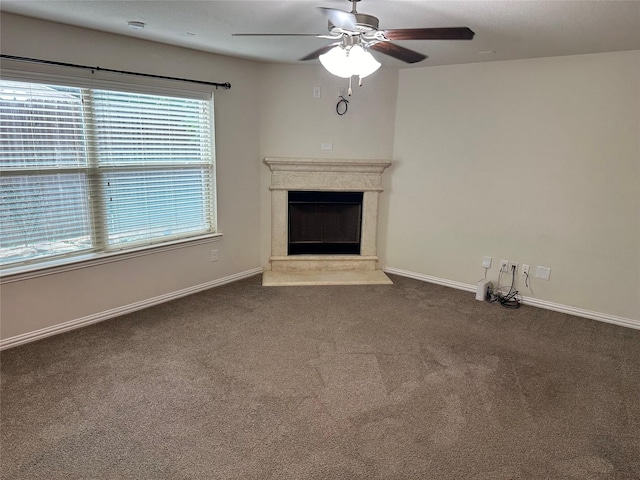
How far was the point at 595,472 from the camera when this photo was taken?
195cm

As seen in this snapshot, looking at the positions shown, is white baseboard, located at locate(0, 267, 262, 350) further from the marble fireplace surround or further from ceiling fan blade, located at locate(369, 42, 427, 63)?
ceiling fan blade, located at locate(369, 42, 427, 63)

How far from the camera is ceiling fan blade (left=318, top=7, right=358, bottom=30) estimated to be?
6.09 ft

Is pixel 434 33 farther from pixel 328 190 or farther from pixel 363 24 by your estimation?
pixel 328 190

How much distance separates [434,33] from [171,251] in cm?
Result: 289

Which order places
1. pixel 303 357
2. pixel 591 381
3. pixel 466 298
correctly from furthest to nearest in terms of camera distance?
pixel 466 298
pixel 303 357
pixel 591 381

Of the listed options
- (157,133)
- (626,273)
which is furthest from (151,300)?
(626,273)

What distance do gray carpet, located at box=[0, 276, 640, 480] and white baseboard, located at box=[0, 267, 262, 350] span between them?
75 mm

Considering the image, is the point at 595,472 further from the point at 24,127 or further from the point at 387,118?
the point at 24,127

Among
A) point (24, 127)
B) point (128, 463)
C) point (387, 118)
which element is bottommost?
point (128, 463)

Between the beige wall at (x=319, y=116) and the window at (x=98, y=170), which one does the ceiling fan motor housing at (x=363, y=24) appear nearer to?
the window at (x=98, y=170)

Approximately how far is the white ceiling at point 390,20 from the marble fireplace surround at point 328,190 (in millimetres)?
1358

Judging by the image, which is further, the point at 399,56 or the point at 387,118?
the point at 387,118

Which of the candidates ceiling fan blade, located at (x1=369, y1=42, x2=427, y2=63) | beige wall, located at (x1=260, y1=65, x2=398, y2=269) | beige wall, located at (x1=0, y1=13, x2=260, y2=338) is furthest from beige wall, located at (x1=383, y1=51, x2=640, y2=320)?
ceiling fan blade, located at (x1=369, y1=42, x2=427, y2=63)

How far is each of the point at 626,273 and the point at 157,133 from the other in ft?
13.6
